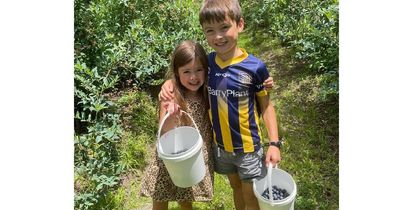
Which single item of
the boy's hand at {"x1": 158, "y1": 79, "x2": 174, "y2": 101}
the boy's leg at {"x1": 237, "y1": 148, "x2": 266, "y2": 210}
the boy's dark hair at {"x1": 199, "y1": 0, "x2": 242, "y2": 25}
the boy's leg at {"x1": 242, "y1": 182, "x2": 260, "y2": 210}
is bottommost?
the boy's leg at {"x1": 242, "y1": 182, "x2": 260, "y2": 210}

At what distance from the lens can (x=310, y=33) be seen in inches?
169

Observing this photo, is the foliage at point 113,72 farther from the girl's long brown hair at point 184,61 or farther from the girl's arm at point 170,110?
the girl's long brown hair at point 184,61

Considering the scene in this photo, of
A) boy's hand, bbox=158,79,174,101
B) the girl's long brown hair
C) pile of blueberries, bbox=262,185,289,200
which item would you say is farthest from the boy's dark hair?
pile of blueberries, bbox=262,185,289,200

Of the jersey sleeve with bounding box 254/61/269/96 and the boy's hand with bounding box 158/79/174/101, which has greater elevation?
the jersey sleeve with bounding box 254/61/269/96

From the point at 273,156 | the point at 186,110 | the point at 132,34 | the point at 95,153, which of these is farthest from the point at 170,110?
the point at 132,34

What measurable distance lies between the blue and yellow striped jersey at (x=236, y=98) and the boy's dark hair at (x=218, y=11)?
0.22m

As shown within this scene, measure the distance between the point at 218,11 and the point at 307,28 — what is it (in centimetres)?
277

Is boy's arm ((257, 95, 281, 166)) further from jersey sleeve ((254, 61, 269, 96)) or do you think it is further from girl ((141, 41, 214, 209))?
girl ((141, 41, 214, 209))

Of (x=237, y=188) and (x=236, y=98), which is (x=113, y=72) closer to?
(x=237, y=188)

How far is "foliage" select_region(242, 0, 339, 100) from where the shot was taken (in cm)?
396

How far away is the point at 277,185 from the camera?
230 centimetres

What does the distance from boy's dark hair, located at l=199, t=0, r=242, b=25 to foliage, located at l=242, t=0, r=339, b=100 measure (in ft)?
6.43

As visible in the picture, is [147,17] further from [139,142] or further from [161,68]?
[139,142]

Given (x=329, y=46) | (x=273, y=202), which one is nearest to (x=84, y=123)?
(x=273, y=202)
